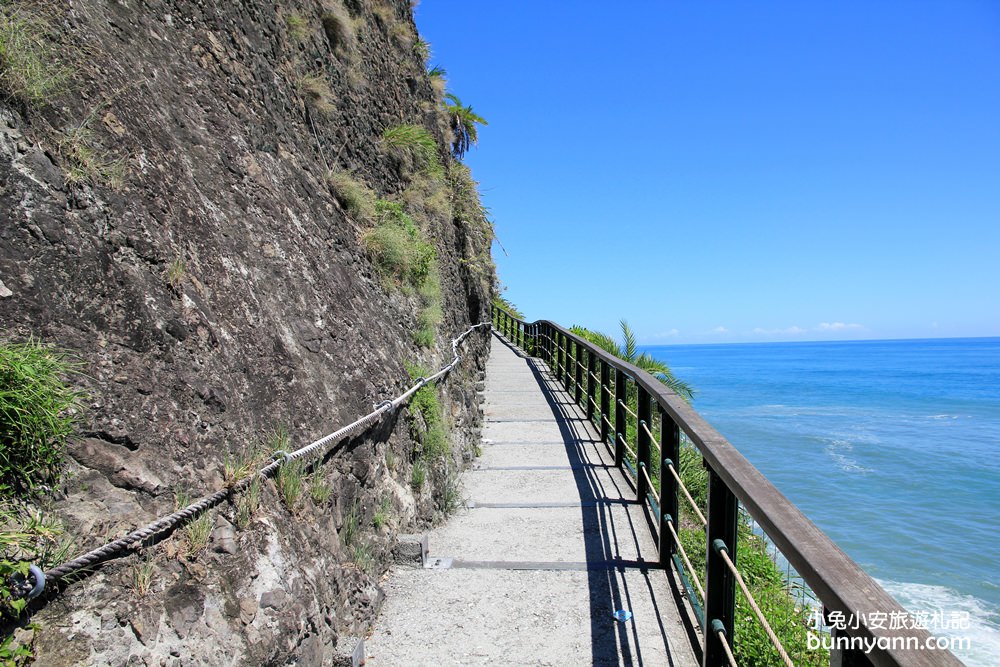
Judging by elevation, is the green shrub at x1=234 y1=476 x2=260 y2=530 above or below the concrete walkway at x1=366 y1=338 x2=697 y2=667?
above

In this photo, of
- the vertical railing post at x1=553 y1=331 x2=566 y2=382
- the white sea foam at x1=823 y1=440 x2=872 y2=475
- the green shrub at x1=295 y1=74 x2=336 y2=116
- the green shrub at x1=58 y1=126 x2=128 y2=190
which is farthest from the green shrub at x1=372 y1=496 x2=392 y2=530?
the white sea foam at x1=823 y1=440 x2=872 y2=475

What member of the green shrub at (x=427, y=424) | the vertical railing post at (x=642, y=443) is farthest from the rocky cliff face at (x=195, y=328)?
the vertical railing post at (x=642, y=443)

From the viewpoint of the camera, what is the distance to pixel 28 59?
243 centimetres

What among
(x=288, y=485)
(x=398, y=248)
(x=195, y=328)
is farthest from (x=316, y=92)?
(x=288, y=485)

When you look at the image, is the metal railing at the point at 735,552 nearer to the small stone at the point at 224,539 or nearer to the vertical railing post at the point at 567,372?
the small stone at the point at 224,539

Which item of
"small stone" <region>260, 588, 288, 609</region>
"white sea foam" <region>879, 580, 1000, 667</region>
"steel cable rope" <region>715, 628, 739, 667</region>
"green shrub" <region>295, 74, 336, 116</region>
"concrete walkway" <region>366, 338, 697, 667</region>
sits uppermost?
"green shrub" <region>295, 74, 336, 116</region>

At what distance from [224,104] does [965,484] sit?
2089 centimetres

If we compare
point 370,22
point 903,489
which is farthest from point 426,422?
point 903,489

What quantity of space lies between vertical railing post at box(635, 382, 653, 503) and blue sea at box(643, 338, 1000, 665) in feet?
16.7

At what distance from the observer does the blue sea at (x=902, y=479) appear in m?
9.51

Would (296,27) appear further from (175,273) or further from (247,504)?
(247,504)

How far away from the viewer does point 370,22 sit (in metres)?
8.88

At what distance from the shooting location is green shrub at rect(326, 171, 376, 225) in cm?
580

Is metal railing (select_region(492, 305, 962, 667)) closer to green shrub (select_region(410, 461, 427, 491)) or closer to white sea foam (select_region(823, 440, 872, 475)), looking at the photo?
green shrub (select_region(410, 461, 427, 491))
